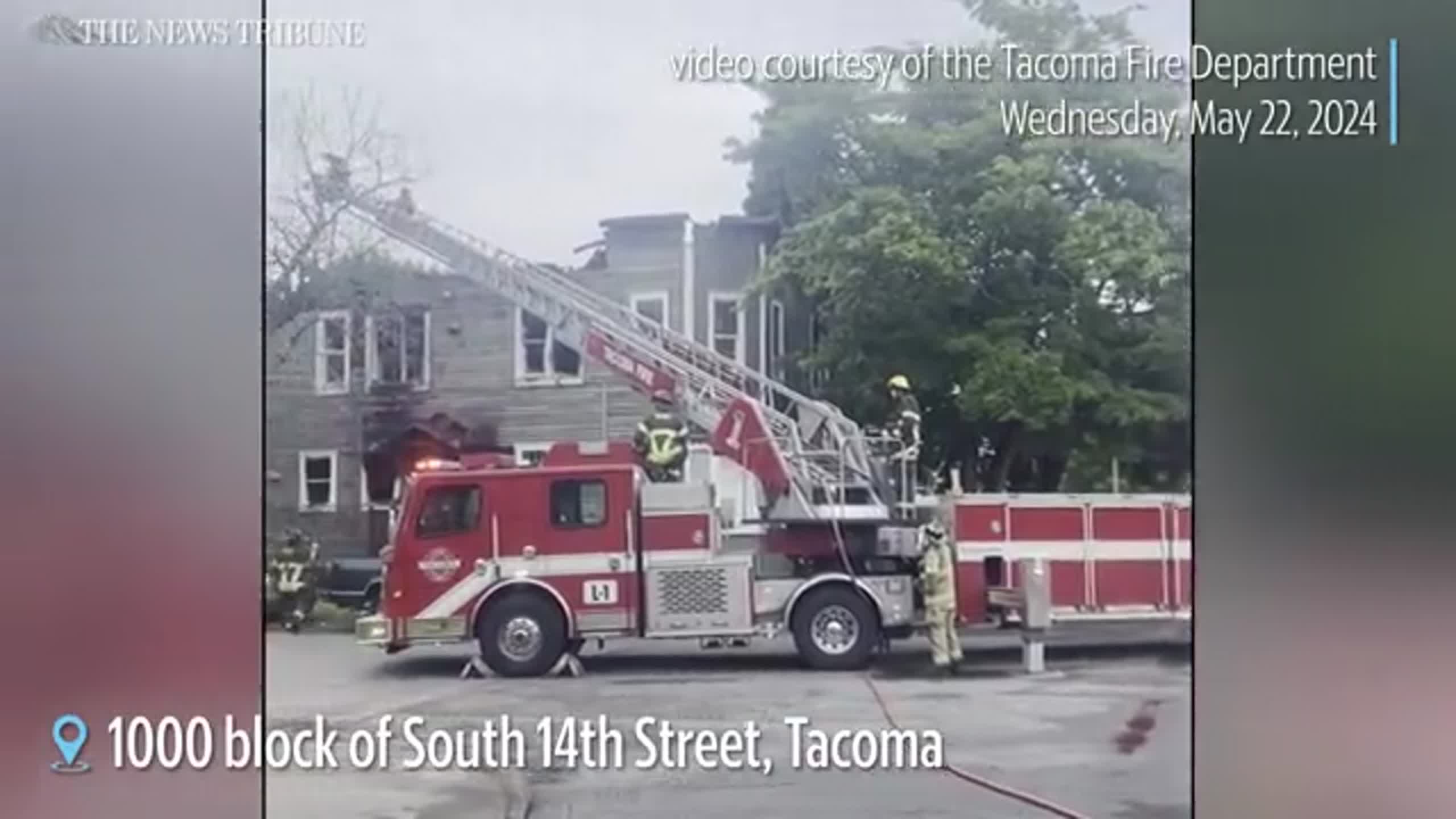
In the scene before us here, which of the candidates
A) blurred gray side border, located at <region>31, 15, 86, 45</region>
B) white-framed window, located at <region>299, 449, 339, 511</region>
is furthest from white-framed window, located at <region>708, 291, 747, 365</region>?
blurred gray side border, located at <region>31, 15, 86, 45</region>

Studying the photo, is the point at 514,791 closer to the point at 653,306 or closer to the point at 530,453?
the point at 530,453

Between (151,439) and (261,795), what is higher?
(151,439)

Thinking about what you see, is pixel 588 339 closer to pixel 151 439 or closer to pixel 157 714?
pixel 151 439

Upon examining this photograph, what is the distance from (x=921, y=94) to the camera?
8.82 ft

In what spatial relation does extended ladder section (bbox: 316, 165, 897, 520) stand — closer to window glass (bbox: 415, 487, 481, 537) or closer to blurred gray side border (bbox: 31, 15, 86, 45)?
window glass (bbox: 415, 487, 481, 537)

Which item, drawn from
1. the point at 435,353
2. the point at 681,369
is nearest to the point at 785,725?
the point at 681,369

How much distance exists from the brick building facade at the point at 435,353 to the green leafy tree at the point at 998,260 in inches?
4.5

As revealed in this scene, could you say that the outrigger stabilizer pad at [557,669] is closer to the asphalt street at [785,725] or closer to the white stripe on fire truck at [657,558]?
the asphalt street at [785,725]

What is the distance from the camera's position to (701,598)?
276 centimetres

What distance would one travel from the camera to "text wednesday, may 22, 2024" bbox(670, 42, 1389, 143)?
269 cm

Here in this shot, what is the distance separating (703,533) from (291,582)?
861 millimetres

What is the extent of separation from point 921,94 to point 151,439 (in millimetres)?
1747

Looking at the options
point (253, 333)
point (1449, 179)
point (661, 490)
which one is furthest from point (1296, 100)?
point (253, 333)

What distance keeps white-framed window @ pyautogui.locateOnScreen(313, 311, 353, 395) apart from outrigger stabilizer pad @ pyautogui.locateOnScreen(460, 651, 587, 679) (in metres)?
0.64
